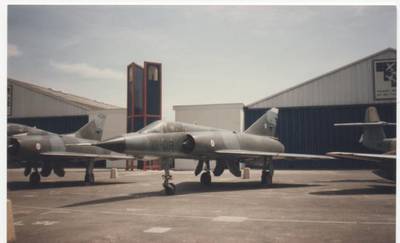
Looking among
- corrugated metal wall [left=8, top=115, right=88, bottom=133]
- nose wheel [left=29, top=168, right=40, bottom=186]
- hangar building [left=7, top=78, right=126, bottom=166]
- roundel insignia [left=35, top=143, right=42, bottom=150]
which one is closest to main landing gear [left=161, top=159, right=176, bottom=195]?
roundel insignia [left=35, top=143, right=42, bottom=150]

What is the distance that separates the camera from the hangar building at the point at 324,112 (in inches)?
1329

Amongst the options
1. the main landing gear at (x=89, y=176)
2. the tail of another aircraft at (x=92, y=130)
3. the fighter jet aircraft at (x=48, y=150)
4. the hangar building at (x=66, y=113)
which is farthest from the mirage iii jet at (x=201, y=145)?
the hangar building at (x=66, y=113)

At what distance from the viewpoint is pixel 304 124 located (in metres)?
38.3

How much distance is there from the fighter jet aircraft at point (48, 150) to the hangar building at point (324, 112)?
874 inches

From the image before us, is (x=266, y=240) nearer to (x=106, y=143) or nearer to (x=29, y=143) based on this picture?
(x=106, y=143)

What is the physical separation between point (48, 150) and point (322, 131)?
1077 inches

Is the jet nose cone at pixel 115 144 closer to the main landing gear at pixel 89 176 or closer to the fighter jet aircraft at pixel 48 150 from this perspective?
the fighter jet aircraft at pixel 48 150

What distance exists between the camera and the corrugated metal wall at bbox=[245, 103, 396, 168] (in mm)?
35938

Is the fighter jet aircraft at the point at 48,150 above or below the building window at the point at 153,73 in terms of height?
below

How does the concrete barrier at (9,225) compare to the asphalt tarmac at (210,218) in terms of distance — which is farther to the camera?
the asphalt tarmac at (210,218)

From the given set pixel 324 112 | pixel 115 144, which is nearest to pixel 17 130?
pixel 115 144

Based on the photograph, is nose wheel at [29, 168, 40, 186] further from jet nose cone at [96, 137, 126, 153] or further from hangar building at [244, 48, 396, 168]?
hangar building at [244, 48, 396, 168]

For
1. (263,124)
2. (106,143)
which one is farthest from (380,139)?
(106,143)

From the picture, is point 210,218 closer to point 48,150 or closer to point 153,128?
point 153,128
